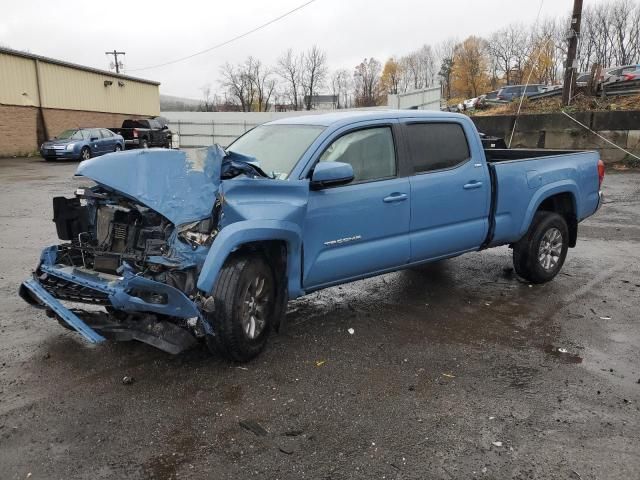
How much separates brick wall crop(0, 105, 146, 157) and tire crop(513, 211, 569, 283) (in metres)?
26.9

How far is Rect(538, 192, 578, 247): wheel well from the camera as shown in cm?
654

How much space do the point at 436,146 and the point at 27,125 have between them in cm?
2813

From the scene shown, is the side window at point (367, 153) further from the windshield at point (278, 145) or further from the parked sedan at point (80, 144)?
the parked sedan at point (80, 144)

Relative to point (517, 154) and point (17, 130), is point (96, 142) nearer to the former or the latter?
point (17, 130)

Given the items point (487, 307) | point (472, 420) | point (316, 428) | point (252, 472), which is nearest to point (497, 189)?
point (487, 307)

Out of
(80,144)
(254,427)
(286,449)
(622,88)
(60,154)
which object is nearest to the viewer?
(286,449)

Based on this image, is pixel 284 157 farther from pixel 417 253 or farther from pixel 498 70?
pixel 498 70

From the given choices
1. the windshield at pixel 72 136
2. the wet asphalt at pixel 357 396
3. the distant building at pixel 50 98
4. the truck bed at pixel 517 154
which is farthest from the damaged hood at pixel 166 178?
the distant building at pixel 50 98

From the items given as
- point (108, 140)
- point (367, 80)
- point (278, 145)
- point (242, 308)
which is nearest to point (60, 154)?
point (108, 140)

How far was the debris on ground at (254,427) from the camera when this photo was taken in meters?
3.31

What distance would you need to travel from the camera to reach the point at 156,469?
295cm

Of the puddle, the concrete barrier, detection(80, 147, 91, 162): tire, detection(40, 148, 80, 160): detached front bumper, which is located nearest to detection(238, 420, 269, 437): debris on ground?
the puddle

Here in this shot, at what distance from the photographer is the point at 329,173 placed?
427 centimetres

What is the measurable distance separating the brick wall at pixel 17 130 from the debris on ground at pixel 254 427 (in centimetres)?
2769
